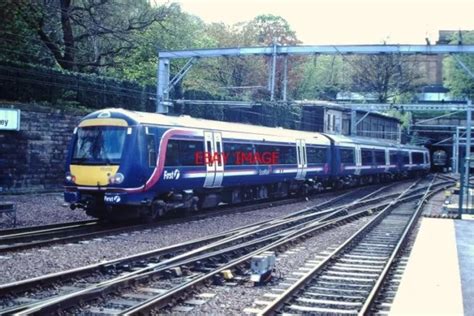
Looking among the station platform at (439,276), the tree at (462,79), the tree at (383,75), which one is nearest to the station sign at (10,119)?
the station platform at (439,276)

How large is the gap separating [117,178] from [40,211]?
161 inches

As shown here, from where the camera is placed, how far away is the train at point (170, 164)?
1552 cm

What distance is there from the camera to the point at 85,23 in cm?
3127

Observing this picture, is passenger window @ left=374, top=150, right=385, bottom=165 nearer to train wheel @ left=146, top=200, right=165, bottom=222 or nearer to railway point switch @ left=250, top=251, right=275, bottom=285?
train wheel @ left=146, top=200, right=165, bottom=222

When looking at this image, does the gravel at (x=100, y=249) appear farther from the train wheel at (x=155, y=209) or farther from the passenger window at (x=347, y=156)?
the passenger window at (x=347, y=156)

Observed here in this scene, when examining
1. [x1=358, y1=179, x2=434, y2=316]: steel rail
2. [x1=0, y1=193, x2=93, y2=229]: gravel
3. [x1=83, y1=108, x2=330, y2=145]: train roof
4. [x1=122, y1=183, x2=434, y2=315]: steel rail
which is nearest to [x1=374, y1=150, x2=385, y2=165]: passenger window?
[x1=83, y1=108, x2=330, y2=145]: train roof

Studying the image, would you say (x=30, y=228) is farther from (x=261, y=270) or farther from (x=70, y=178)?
(x=261, y=270)

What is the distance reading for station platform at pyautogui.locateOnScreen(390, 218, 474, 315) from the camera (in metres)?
8.08

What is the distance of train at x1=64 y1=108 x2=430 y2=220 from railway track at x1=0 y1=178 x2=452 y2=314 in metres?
3.22

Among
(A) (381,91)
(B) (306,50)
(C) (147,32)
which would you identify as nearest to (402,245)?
(B) (306,50)

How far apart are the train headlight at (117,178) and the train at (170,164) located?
25mm

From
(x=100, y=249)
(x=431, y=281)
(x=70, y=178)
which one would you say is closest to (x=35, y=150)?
(x=70, y=178)

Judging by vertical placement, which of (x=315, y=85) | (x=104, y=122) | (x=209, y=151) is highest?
(x=315, y=85)

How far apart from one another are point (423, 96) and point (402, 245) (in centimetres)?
6958
